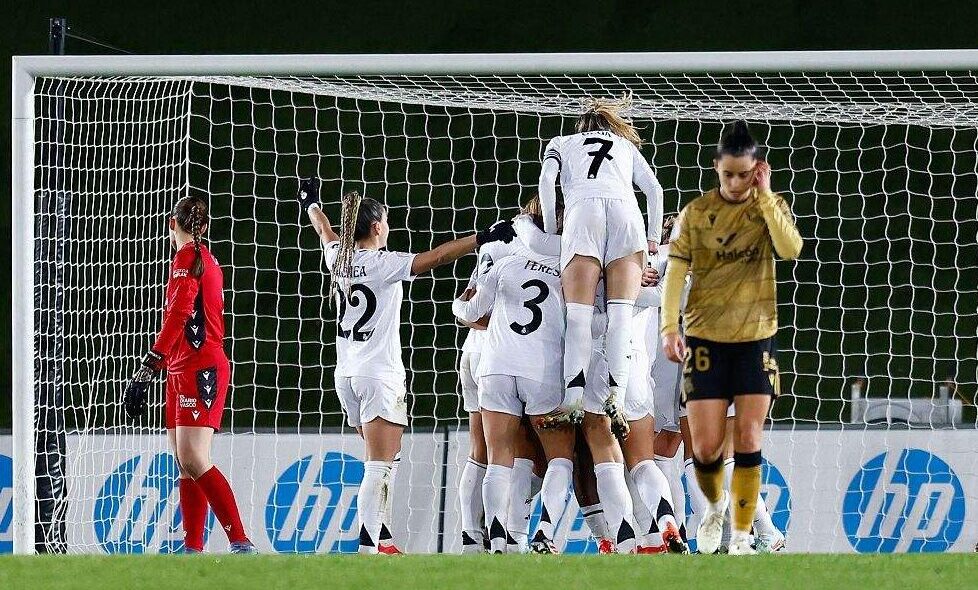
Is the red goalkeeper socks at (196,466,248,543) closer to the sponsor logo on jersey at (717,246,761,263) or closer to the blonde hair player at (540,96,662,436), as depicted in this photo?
the blonde hair player at (540,96,662,436)

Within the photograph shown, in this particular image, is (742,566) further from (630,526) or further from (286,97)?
(286,97)

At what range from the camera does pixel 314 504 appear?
26.6ft

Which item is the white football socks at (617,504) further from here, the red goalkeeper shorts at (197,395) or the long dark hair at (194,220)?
the long dark hair at (194,220)

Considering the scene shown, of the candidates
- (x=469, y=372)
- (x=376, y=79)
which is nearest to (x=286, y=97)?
(x=376, y=79)

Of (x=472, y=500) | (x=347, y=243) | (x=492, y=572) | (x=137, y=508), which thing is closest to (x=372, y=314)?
(x=347, y=243)

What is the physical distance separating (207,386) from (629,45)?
7.36 meters

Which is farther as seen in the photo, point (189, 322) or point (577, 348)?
point (189, 322)

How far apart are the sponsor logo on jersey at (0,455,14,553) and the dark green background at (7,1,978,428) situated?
164 inches

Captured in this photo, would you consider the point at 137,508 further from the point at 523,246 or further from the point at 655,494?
the point at 655,494

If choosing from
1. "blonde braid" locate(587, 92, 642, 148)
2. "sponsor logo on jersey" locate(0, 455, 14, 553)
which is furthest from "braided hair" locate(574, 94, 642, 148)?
"sponsor logo on jersey" locate(0, 455, 14, 553)

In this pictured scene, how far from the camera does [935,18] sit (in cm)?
1269

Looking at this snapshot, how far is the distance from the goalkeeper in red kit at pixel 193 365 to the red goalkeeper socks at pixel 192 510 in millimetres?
25

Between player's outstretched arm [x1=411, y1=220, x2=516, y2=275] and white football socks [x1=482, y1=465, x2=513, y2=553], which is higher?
player's outstretched arm [x1=411, y1=220, x2=516, y2=275]

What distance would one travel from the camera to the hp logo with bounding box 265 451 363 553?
26.3ft
